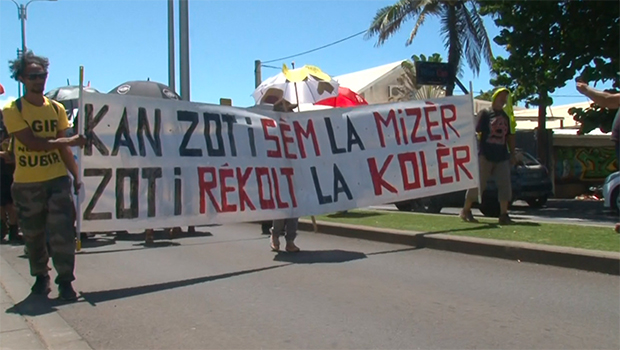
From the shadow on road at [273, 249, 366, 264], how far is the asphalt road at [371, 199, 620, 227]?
7.10 metres

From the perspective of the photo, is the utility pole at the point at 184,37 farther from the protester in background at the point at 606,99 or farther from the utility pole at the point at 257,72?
the utility pole at the point at 257,72

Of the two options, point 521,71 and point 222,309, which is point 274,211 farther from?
point 521,71

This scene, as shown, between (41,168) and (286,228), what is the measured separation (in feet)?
11.0

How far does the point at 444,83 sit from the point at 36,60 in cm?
1633

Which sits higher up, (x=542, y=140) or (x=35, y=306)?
(x=542, y=140)

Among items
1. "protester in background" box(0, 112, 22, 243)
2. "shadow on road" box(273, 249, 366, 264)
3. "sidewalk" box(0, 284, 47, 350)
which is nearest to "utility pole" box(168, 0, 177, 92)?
"protester in background" box(0, 112, 22, 243)

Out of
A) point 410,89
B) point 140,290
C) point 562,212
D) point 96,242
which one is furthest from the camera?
point 410,89

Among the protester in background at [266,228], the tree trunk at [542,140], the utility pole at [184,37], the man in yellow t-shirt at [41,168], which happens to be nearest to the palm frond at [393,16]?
the tree trunk at [542,140]

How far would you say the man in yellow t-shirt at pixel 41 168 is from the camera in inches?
223

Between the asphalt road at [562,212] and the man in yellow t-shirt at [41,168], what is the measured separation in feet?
34.4

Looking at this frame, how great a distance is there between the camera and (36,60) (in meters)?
5.72

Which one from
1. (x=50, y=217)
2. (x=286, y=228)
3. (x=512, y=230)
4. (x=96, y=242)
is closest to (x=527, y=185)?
(x=512, y=230)

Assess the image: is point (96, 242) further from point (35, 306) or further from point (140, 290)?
→ point (35, 306)

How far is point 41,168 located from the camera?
5.76 m
